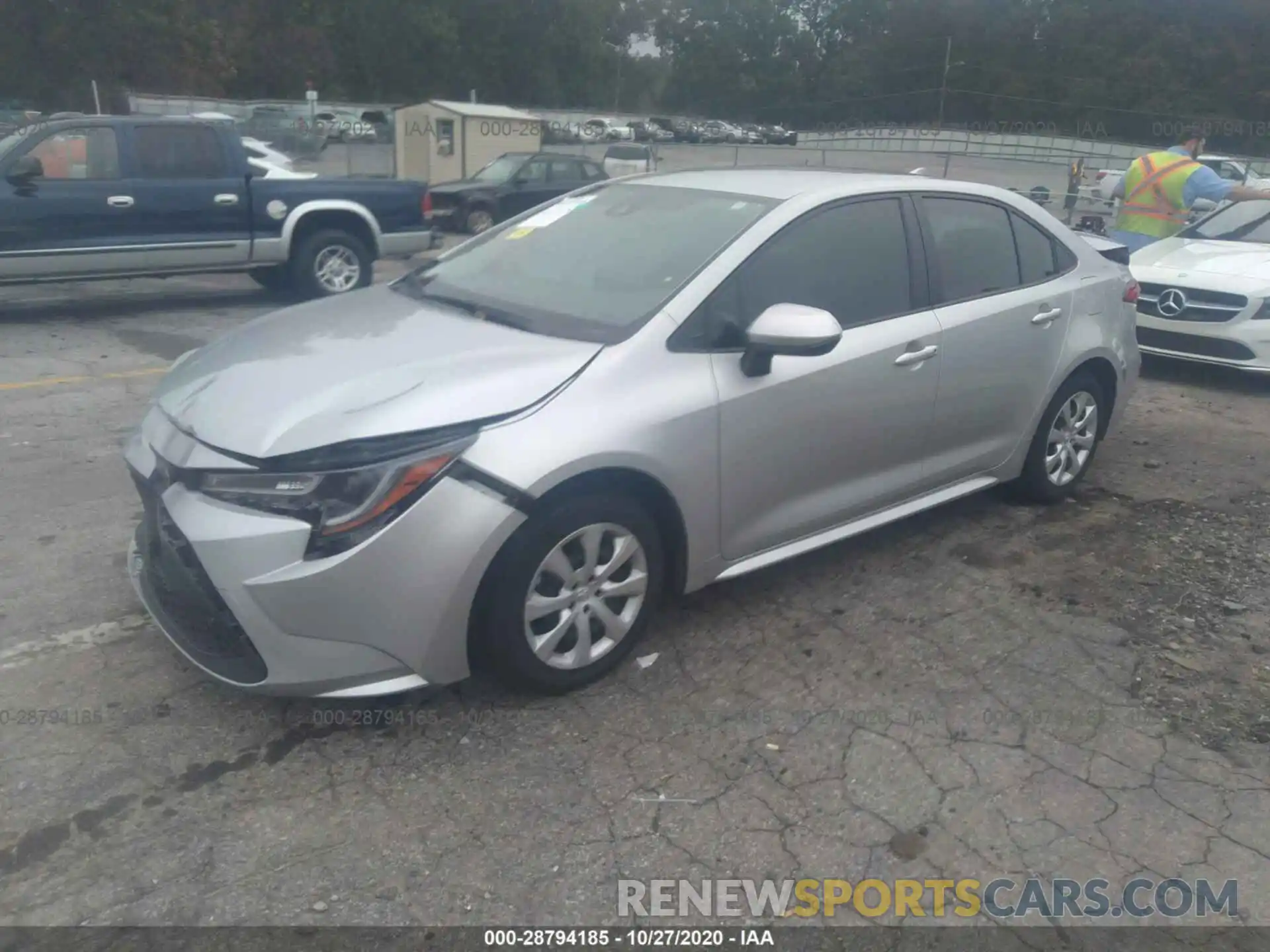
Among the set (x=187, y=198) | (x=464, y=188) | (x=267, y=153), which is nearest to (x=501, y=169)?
(x=464, y=188)

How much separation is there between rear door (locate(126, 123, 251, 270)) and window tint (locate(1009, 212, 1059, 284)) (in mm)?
7289

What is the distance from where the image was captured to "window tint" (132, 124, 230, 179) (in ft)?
30.2

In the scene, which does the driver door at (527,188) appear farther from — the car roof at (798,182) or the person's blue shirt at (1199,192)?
the car roof at (798,182)

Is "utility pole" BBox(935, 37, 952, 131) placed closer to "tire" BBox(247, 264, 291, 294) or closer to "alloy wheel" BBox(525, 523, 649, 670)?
"tire" BBox(247, 264, 291, 294)

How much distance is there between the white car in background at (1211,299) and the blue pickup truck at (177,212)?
680cm

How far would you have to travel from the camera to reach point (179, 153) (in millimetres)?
9383

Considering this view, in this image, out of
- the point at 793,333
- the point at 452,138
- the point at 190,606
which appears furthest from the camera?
the point at 452,138

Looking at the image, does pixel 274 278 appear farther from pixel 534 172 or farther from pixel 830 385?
pixel 830 385

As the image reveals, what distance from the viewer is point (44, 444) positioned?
5656 millimetres

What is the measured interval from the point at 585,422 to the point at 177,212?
7576 mm

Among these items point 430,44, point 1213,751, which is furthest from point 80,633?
point 430,44

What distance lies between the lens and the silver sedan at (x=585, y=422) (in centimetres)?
292

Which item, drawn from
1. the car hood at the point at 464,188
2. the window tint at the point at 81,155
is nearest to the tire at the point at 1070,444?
the window tint at the point at 81,155

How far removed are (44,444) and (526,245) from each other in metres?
3.12
